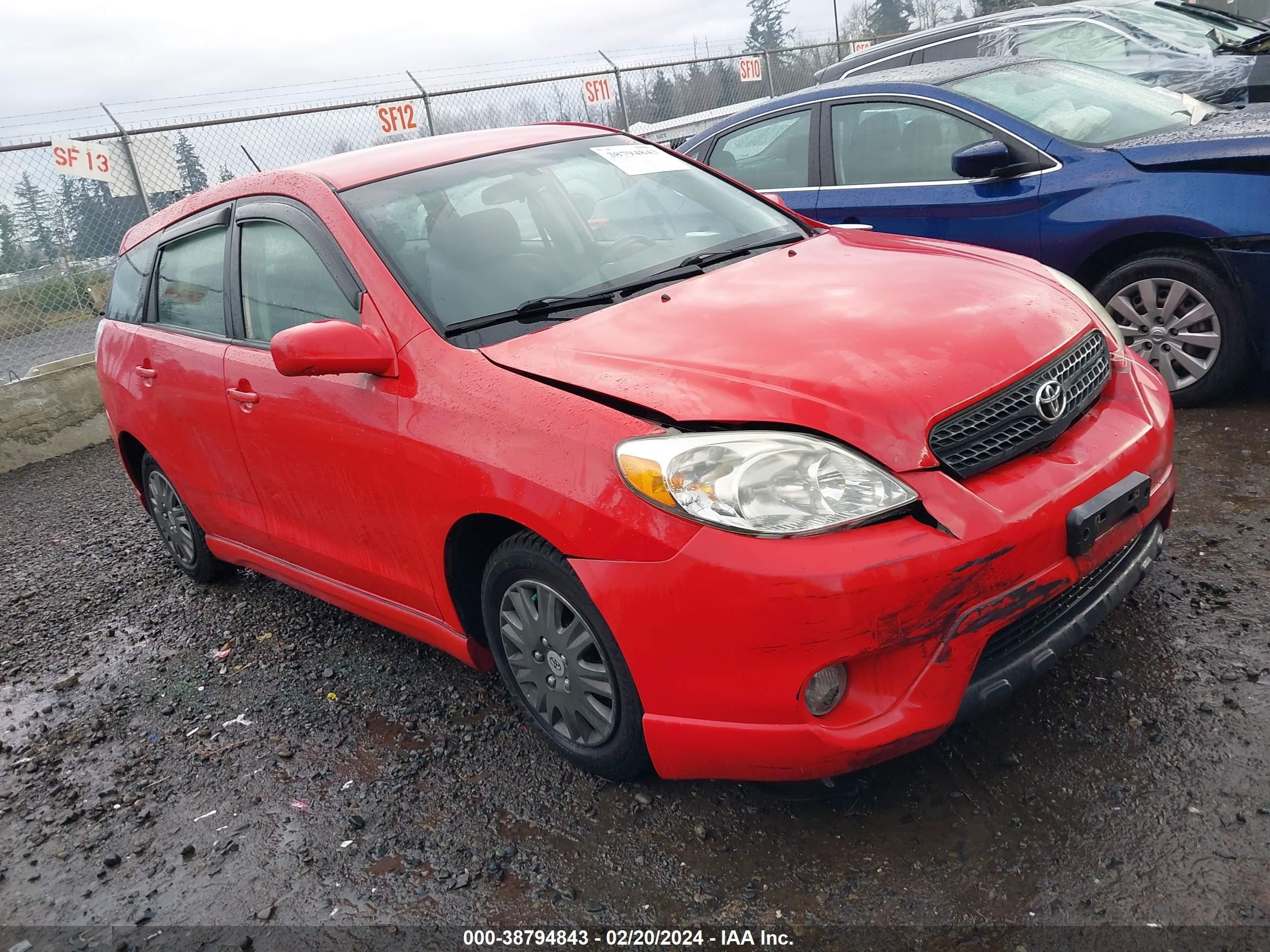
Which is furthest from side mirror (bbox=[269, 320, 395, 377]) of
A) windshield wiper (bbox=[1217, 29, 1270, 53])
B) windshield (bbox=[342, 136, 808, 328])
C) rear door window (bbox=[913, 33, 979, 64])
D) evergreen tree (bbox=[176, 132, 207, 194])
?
rear door window (bbox=[913, 33, 979, 64])

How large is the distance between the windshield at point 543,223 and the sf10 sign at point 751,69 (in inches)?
514

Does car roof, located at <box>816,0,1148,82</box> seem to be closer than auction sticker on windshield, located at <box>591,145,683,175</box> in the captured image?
No

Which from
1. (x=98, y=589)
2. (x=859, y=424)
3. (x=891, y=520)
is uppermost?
(x=859, y=424)

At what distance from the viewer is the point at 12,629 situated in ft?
15.8

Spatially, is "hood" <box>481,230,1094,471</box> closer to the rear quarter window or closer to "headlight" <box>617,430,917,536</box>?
"headlight" <box>617,430,917,536</box>

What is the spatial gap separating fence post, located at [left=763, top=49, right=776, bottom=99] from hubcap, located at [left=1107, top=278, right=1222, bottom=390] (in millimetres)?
12523

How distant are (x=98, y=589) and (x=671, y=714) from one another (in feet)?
12.7

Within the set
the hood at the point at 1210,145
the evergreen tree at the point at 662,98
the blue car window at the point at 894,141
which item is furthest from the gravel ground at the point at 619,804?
the evergreen tree at the point at 662,98

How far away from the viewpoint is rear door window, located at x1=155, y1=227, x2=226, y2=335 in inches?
149

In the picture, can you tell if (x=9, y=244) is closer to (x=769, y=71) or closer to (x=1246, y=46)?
(x=1246, y=46)

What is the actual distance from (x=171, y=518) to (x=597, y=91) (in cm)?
1006

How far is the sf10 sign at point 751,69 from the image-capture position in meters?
15.8

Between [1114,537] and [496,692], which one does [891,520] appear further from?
[496,692]

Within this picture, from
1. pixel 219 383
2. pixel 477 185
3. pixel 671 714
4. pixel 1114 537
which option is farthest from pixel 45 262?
pixel 1114 537
